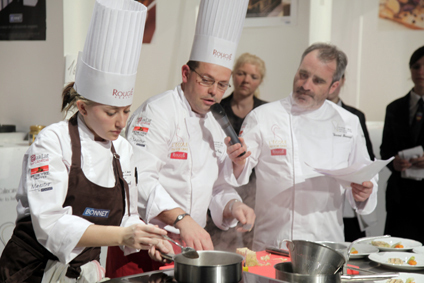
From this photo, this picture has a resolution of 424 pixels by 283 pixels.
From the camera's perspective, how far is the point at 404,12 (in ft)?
12.9

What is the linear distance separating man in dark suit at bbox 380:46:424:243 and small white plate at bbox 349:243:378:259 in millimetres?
1545

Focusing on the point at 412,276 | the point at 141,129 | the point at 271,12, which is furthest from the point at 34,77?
the point at 412,276

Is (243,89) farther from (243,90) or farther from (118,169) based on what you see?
(118,169)

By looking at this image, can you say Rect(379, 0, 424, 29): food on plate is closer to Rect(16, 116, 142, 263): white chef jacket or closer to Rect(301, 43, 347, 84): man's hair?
Rect(301, 43, 347, 84): man's hair

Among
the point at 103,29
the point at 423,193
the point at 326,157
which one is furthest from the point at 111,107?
the point at 423,193

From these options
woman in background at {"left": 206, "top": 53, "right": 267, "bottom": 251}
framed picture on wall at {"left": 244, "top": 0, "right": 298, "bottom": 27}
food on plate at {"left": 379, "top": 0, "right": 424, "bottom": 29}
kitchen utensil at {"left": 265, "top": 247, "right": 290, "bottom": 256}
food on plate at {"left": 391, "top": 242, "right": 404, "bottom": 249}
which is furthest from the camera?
framed picture on wall at {"left": 244, "top": 0, "right": 298, "bottom": 27}

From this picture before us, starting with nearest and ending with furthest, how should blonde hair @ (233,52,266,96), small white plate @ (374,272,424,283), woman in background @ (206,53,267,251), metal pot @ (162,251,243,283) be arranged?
metal pot @ (162,251,243,283)
small white plate @ (374,272,424,283)
woman in background @ (206,53,267,251)
blonde hair @ (233,52,266,96)

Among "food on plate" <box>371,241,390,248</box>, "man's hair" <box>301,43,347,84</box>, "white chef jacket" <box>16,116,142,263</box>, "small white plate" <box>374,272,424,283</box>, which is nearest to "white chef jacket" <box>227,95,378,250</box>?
"man's hair" <box>301,43,347,84</box>

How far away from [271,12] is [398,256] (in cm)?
289

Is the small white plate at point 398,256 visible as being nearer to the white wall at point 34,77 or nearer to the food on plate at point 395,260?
the food on plate at point 395,260

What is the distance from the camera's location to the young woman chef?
4.28 feet

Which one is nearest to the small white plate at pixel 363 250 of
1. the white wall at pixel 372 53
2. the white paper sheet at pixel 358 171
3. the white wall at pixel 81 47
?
the white paper sheet at pixel 358 171

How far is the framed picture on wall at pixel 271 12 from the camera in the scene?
404 centimetres

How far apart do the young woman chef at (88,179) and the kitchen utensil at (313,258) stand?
365mm
